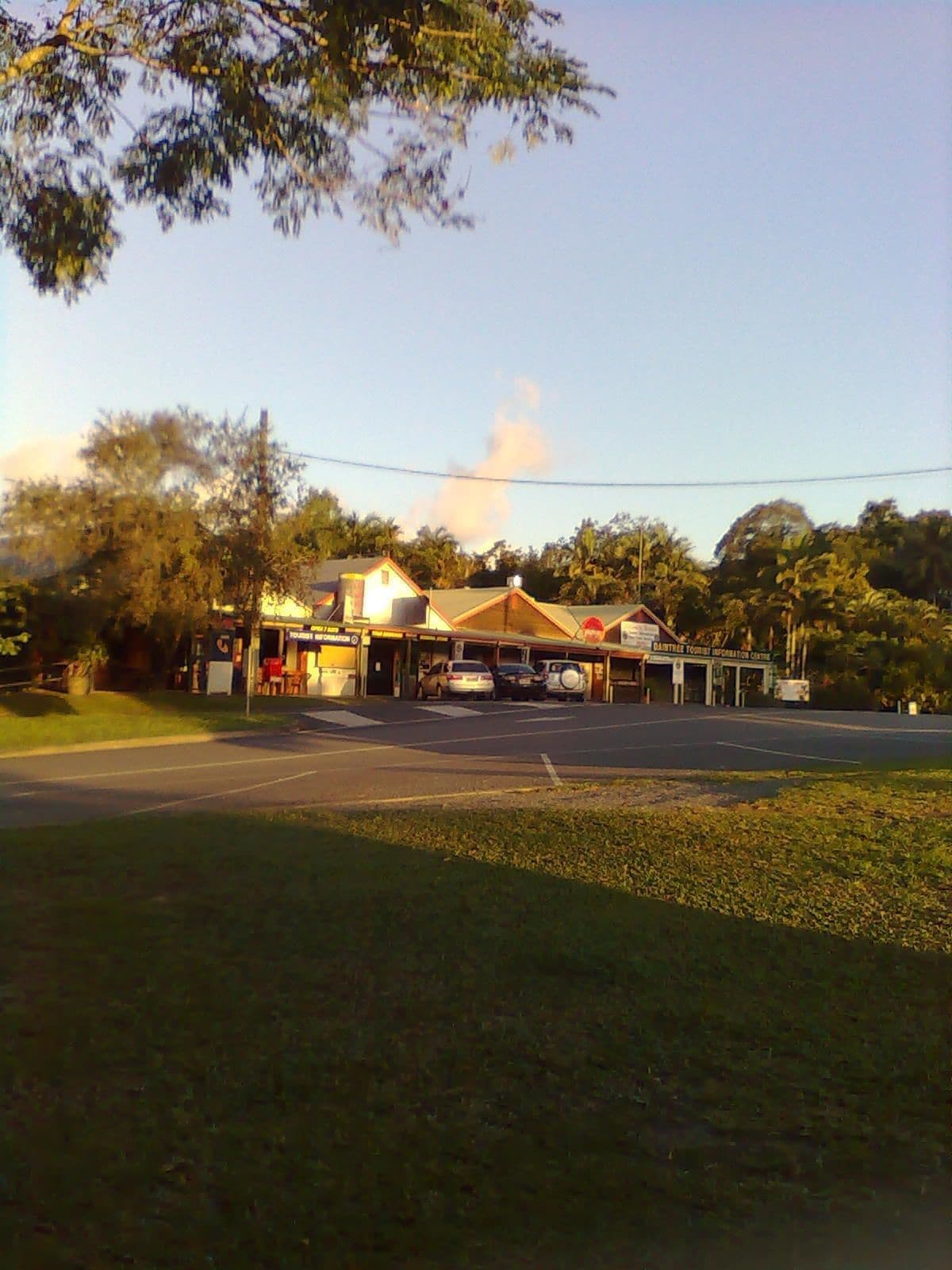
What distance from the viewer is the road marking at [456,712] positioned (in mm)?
33500

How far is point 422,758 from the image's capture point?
71.4 ft

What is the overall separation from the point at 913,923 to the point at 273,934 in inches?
152

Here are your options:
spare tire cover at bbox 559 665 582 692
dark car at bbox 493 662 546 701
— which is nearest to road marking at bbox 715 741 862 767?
dark car at bbox 493 662 546 701

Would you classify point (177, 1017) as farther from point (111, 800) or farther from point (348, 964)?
point (111, 800)

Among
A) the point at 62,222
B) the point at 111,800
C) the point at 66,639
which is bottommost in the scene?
the point at 111,800

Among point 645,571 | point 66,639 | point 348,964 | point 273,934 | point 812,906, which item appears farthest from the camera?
point 645,571

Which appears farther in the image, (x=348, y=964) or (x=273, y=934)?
(x=273, y=934)

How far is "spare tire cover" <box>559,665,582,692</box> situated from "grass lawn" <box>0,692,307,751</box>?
37.1ft

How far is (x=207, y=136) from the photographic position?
11.2 metres

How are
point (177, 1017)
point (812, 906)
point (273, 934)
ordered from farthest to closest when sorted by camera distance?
point (812, 906) → point (273, 934) → point (177, 1017)

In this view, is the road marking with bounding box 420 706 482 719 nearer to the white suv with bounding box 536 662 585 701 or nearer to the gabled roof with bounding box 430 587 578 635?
the white suv with bounding box 536 662 585 701

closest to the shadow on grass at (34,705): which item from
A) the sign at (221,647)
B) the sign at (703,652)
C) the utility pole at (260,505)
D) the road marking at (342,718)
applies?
the utility pole at (260,505)

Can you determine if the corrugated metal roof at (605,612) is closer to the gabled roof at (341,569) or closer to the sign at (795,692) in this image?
the sign at (795,692)

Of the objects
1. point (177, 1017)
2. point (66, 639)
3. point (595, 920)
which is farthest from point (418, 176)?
point (66, 639)
